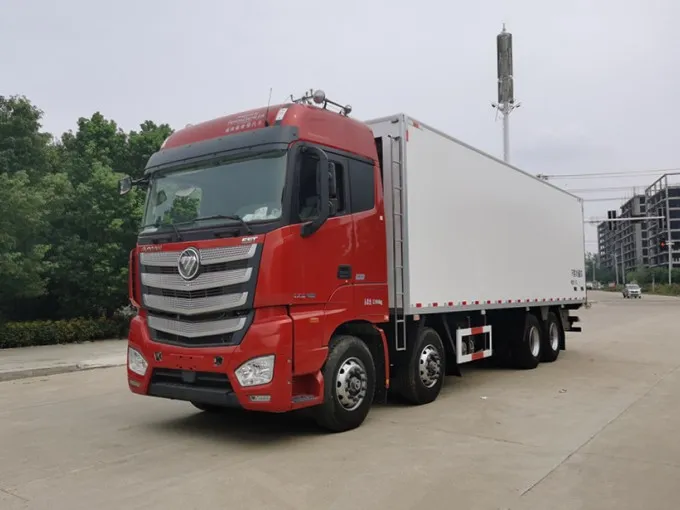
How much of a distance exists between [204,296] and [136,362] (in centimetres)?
140

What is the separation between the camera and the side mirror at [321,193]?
6.11m

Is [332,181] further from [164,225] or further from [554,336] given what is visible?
[554,336]

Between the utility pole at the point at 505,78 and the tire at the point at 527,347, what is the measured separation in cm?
1669

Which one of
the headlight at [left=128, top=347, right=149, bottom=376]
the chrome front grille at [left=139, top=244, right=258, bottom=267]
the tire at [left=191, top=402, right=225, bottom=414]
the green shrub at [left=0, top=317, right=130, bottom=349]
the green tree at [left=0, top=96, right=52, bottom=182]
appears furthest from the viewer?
the green tree at [left=0, top=96, right=52, bottom=182]

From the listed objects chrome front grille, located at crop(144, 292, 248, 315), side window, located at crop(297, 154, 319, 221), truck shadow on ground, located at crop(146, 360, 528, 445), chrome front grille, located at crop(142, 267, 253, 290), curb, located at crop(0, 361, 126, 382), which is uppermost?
side window, located at crop(297, 154, 319, 221)

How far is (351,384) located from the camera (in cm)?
657

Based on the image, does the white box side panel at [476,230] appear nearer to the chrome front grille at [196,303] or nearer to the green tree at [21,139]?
the chrome front grille at [196,303]

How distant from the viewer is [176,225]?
6578 millimetres

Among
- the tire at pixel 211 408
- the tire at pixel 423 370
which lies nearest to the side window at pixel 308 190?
the tire at pixel 423 370

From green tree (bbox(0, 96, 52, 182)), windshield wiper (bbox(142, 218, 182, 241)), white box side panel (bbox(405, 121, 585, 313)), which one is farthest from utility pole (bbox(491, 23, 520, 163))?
windshield wiper (bbox(142, 218, 182, 241))

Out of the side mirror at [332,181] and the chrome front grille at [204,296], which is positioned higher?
the side mirror at [332,181]

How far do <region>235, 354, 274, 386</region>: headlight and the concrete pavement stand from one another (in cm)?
843

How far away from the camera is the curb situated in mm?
12047

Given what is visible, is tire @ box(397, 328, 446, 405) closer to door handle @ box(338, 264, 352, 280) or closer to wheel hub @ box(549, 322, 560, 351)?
door handle @ box(338, 264, 352, 280)
